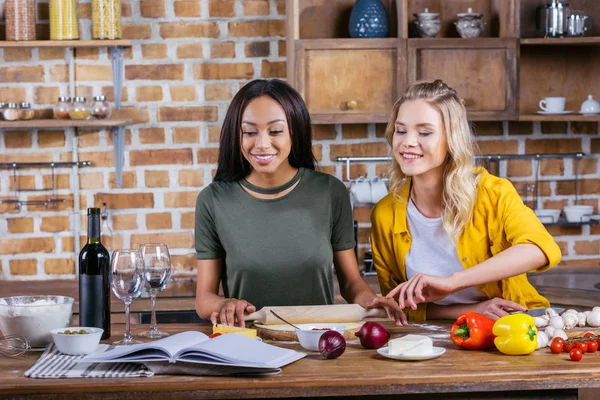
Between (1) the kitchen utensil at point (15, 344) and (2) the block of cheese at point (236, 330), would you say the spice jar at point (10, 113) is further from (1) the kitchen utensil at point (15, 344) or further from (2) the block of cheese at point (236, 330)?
(2) the block of cheese at point (236, 330)

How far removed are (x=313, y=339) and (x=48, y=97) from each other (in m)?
2.26

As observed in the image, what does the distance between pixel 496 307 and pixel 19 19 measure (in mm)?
2320

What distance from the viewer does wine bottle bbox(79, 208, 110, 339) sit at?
1869 mm

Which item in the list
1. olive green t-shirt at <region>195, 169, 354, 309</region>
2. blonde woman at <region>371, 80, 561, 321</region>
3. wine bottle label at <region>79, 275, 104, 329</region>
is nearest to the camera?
wine bottle label at <region>79, 275, 104, 329</region>

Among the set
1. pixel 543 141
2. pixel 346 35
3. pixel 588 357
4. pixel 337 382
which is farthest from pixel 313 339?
pixel 543 141

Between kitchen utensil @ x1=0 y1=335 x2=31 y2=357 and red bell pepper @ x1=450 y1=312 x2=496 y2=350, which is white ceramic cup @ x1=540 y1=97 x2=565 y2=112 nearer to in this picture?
red bell pepper @ x1=450 y1=312 x2=496 y2=350

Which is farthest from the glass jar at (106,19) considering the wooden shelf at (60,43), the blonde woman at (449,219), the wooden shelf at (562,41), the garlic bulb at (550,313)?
the garlic bulb at (550,313)

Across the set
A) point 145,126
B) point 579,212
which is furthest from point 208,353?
point 579,212

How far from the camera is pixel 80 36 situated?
359cm

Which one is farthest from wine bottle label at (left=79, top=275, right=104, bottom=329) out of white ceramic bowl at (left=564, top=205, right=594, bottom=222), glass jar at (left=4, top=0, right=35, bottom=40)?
white ceramic bowl at (left=564, top=205, right=594, bottom=222)

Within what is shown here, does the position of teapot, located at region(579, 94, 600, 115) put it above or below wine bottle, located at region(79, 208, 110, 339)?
above

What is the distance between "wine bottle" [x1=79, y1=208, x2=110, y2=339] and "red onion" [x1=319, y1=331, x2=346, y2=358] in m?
0.52

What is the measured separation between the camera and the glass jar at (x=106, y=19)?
343 centimetres

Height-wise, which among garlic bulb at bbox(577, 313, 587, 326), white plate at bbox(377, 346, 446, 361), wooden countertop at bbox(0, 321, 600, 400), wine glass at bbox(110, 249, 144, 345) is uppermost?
wine glass at bbox(110, 249, 144, 345)
